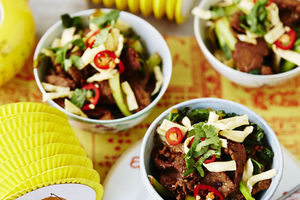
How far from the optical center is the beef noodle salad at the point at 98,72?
145cm

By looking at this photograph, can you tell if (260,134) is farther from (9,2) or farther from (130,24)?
(9,2)

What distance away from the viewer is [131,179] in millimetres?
1469

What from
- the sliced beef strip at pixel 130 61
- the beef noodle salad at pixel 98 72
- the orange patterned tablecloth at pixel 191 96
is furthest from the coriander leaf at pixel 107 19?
the orange patterned tablecloth at pixel 191 96

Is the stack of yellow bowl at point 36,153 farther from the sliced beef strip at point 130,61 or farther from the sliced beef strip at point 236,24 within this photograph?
the sliced beef strip at point 236,24

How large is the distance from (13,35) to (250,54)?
788mm

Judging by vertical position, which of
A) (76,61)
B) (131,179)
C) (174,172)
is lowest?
(131,179)

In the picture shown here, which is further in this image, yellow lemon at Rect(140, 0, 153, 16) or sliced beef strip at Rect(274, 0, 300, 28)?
yellow lemon at Rect(140, 0, 153, 16)

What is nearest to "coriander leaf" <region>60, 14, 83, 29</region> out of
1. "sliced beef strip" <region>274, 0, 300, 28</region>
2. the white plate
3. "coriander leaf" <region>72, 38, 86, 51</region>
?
"coriander leaf" <region>72, 38, 86, 51</region>

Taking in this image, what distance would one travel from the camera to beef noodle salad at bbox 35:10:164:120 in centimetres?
145

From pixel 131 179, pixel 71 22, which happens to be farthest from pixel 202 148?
pixel 71 22

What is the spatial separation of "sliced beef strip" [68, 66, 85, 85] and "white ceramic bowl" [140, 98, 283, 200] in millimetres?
310

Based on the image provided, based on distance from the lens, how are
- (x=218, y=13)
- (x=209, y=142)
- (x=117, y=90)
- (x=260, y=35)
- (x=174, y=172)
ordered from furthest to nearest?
(x=218, y=13) → (x=260, y=35) → (x=117, y=90) → (x=174, y=172) → (x=209, y=142)

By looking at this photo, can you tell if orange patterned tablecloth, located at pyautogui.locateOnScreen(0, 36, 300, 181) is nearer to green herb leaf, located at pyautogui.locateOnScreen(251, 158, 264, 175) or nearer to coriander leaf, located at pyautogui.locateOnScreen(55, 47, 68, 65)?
coriander leaf, located at pyautogui.locateOnScreen(55, 47, 68, 65)

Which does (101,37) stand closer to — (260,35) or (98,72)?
(98,72)
